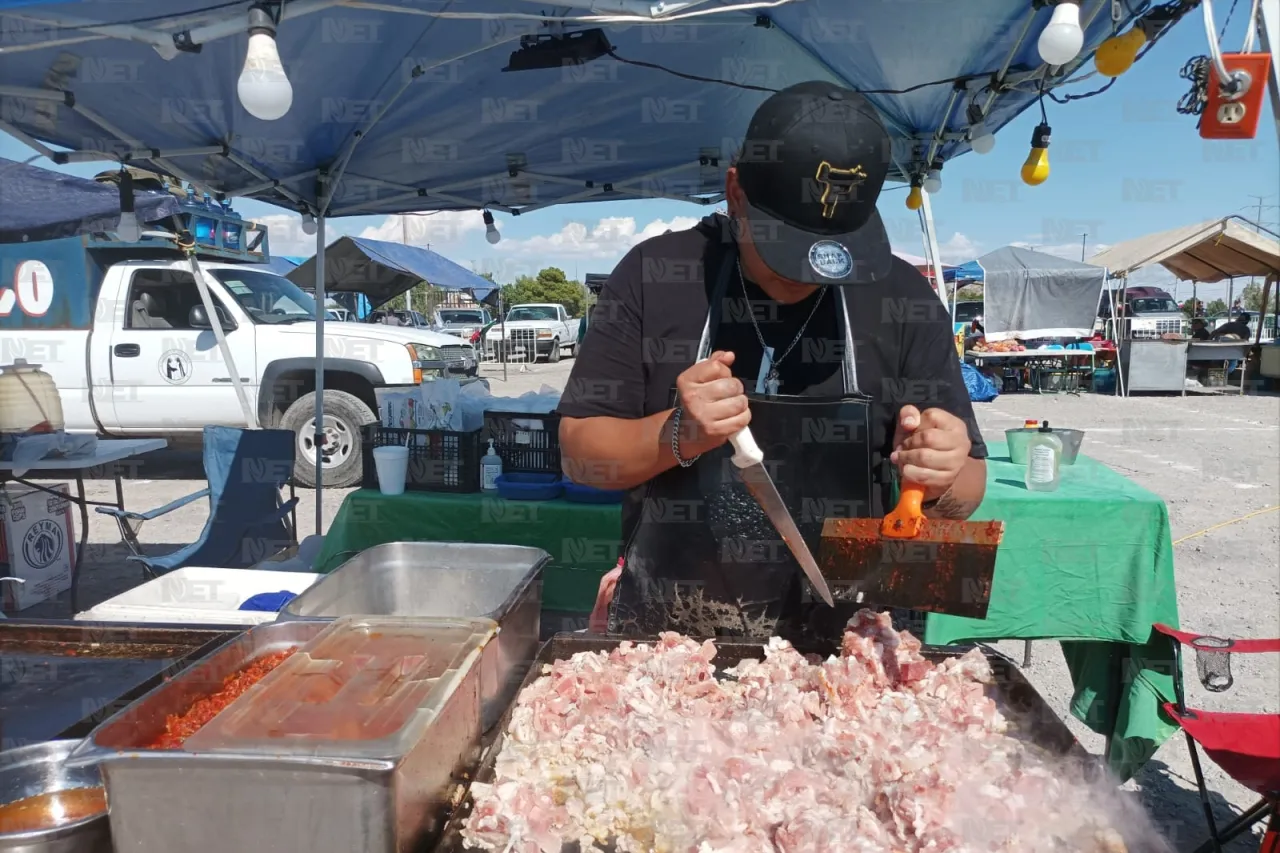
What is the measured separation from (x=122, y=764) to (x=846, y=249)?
148cm

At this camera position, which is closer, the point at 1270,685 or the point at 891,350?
the point at 891,350

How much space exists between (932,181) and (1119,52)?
2361 millimetres

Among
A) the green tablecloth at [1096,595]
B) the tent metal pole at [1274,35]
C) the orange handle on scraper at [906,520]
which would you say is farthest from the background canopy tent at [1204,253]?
the orange handle on scraper at [906,520]

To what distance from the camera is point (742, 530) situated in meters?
1.81

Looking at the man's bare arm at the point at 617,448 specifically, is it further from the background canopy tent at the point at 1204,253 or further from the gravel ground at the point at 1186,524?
the background canopy tent at the point at 1204,253

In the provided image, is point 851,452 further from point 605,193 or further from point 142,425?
point 142,425

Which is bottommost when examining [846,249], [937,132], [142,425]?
[142,425]

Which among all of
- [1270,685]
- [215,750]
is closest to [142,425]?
[215,750]

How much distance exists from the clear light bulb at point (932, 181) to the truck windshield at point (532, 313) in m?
20.5

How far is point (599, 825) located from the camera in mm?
1161

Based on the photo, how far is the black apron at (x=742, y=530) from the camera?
1798mm

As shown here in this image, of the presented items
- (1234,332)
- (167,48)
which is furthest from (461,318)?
(167,48)

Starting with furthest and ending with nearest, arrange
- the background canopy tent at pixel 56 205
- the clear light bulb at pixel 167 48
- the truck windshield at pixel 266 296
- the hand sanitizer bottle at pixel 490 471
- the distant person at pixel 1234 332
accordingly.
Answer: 1. the distant person at pixel 1234 332
2. the truck windshield at pixel 266 296
3. the background canopy tent at pixel 56 205
4. the hand sanitizer bottle at pixel 490 471
5. the clear light bulb at pixel 167 48

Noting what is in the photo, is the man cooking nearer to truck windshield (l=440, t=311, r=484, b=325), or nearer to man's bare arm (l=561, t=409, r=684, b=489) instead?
man's bare arm (l=561, t=409, r=684, b=489)
